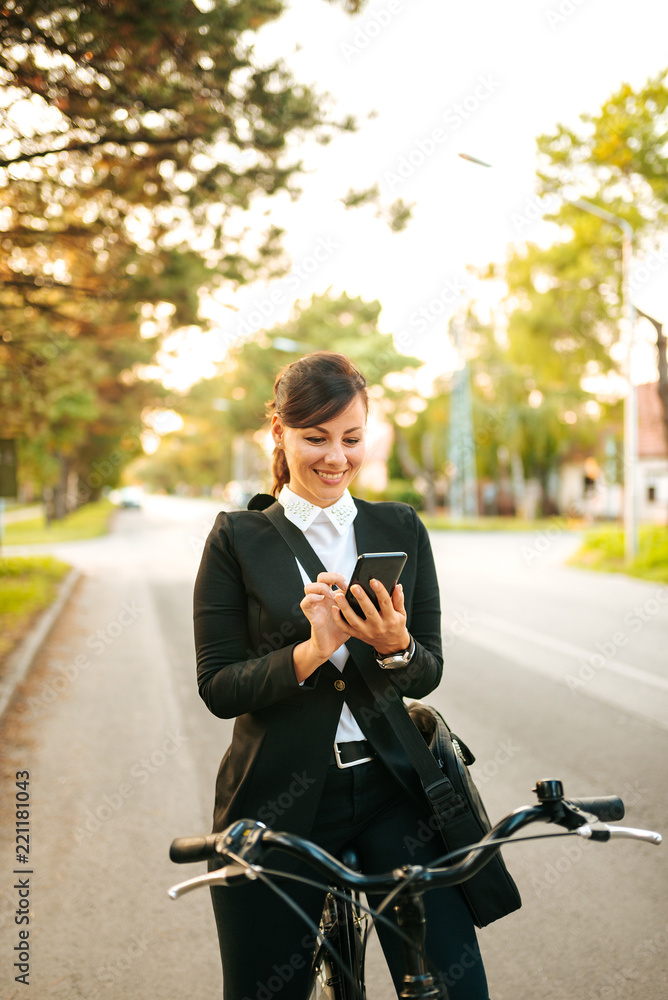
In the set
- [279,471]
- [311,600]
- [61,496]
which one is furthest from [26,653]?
[61,496]

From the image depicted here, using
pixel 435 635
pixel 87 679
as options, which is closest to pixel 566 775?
pixel 435 635

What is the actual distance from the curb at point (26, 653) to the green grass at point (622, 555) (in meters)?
10.8

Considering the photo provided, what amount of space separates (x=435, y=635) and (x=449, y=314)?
1231 inches

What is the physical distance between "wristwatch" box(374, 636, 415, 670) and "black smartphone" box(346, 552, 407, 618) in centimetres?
20

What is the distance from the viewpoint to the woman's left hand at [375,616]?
154 cm

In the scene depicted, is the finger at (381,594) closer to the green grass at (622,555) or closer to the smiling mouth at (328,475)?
the smiling mouth at (328,475)

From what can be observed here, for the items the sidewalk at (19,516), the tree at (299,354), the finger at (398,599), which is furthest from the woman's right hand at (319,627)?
the sidewalk at (19,516)

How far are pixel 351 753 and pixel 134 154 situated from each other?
24.5ft

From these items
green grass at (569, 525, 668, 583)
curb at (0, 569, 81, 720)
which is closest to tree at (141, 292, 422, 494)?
green grass at (569, 525, 668, 583)

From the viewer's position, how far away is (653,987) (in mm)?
2867

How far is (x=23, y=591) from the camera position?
1217 centimetres

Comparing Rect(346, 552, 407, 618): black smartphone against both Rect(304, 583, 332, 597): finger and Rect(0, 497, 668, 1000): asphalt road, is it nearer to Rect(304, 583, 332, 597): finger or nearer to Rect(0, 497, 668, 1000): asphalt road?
Rect(304, 583, 332, 597): finger

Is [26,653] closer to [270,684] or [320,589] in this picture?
[270,684]

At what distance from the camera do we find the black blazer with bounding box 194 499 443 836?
1774 millimetres
